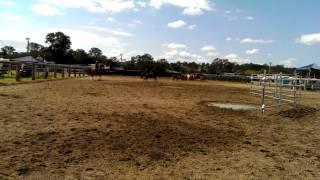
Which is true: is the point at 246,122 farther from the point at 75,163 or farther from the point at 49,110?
the point at 75,163

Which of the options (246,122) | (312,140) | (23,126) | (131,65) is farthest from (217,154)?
(131,65)

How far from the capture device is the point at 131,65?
308 ft

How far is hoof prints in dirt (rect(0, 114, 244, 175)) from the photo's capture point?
688 centimetres

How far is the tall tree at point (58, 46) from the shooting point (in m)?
117

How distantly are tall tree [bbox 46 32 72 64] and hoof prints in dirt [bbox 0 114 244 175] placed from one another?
4250 inches

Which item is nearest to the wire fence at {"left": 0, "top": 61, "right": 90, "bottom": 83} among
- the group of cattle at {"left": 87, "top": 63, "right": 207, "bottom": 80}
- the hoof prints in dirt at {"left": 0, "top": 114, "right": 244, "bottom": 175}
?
the group of cattle at {"left": 87, "top": 63, "right": 207, "bottom": 80}

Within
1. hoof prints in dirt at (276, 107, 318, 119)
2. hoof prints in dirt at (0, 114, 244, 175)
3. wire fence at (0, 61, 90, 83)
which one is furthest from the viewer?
wire fence at (0, 61, 90, 83)

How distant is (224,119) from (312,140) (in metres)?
3.57

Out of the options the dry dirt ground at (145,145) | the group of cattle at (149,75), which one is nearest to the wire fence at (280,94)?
the dry dirt ground at (145,145)

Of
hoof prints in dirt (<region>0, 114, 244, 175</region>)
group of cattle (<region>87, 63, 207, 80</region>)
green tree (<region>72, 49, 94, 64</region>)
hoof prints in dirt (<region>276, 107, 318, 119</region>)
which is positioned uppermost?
green tree (<region>72, 49, 94, 64</region>)

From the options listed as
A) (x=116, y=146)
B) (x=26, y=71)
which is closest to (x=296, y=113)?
(x=116, y=146)

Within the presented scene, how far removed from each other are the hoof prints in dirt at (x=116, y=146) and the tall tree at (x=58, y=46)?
10796 centimetres

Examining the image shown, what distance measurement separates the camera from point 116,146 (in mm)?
8109

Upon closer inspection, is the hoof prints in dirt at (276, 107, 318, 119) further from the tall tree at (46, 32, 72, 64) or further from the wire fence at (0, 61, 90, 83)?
the tall tree at (46, 32, 72, 64)
